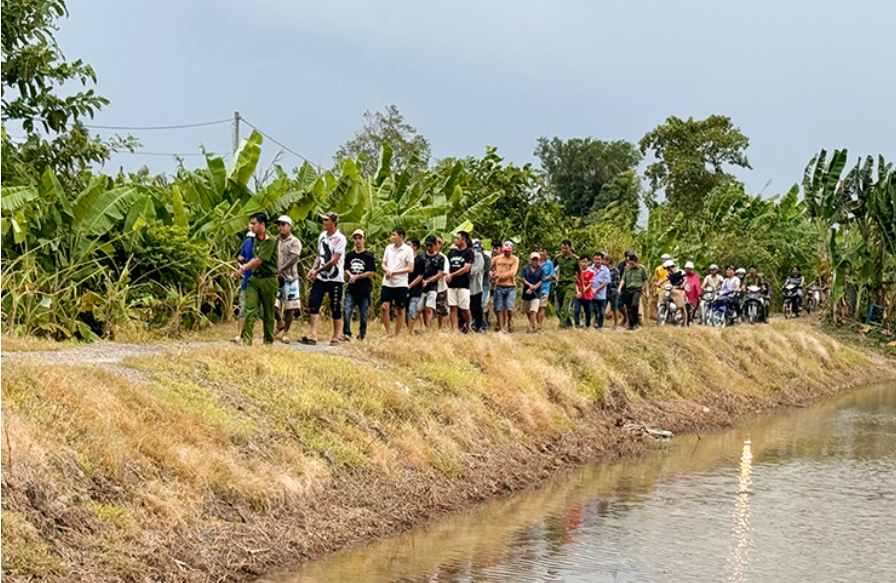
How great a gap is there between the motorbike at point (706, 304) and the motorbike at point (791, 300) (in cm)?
762

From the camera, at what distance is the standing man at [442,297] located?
17562 millimetres

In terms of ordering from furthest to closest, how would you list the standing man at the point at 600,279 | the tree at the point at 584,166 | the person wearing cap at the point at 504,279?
1. the tree at the point at 584,166
2. the standing man at the point at 600,279
3. the person wearing cap at the point at 504,279

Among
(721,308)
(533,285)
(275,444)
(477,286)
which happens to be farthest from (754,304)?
(275,444)

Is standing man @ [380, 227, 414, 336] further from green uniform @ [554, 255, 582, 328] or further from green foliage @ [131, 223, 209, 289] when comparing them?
green uniform @ [554, 255, 582, 328]

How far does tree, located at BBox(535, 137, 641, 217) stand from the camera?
6338cm

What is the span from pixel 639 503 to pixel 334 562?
4197 mm

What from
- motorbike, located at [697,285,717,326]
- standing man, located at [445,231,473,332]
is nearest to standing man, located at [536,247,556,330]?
standing man, located at [445,231,473,332]

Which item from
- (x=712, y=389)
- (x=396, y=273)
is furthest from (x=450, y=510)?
(x=712, y=389)

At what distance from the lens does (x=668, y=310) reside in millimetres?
25922

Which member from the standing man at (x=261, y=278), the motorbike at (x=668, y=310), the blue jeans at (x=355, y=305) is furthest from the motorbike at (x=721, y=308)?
the standing man at (x=261, y=278)

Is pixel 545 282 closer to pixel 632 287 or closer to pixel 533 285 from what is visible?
pixel 533 285

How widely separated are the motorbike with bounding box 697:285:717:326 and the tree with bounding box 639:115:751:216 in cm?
1572

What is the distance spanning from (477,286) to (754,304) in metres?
14.1

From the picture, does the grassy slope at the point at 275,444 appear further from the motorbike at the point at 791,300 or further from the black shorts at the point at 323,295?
the motorbike at the point at 791,300
